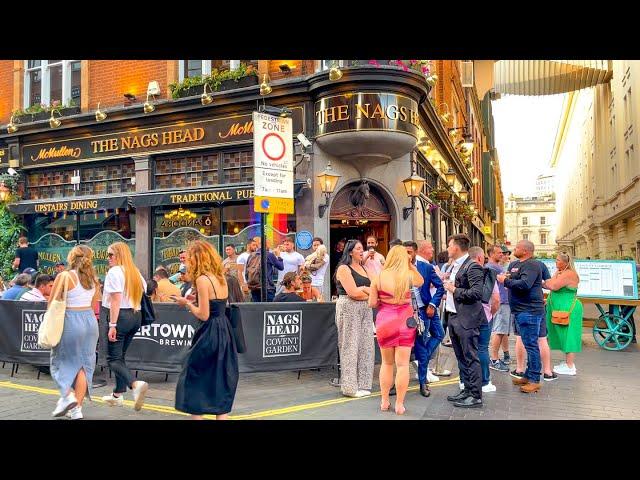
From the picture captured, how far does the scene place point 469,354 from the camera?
642 cm

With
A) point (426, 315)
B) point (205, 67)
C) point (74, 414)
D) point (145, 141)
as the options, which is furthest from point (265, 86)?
point (74, 414)

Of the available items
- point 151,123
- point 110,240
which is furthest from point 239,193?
point 110,240

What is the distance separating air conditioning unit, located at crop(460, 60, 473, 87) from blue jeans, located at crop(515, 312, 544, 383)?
92.5 ft

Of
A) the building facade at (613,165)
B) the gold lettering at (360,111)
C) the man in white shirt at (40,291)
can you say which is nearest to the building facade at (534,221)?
the building facade at (613,165)

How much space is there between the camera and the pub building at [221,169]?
14.1 meters

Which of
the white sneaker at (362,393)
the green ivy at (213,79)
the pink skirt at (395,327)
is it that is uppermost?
the green ivy at (213,79)

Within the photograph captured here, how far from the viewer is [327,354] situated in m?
7.94

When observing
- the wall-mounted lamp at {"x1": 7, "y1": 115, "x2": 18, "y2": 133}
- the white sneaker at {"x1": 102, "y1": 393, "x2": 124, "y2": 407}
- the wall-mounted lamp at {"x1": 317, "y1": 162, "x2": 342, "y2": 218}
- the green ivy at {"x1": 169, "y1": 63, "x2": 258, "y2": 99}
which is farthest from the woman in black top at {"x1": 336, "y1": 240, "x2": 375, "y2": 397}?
the wall-mounted lamp at {"x1": 7, "y1": 115, "x2": 18, "y2": 133}

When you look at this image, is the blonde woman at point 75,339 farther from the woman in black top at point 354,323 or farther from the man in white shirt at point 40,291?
the woman in black top at point 354,323

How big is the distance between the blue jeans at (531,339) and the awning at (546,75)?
3359 cm

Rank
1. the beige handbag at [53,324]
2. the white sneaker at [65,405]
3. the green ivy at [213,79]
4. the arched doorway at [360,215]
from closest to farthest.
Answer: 1. the beige handbag at [53,324]
2. the white sneaker at [65,405]
3. the arched doorway at [360,215]
4. the green ivy at [213,79]

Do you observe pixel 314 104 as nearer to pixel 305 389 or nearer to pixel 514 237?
pixel 305 389

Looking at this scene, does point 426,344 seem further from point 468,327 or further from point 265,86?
point 265,86

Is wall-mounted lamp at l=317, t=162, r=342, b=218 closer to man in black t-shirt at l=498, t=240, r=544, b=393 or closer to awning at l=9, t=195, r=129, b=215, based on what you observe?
awning at l=9, t=195, r=129, b=215
